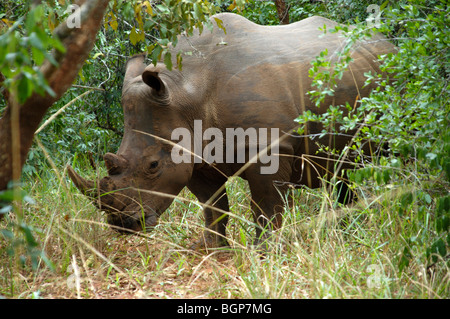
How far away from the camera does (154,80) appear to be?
4707 millimetres

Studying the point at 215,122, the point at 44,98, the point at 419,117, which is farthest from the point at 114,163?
the point at 419,117

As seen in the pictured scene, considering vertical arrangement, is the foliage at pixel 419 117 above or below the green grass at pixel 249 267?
above

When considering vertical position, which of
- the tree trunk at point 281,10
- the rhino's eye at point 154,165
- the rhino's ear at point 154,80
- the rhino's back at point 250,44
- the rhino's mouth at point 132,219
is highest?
the rhino's back at point 250,44

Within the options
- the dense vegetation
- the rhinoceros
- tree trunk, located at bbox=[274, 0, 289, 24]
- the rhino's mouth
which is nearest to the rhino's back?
the rhinoceros

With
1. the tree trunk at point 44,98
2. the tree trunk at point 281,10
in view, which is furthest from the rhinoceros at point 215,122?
the tree trunk at point 281,10

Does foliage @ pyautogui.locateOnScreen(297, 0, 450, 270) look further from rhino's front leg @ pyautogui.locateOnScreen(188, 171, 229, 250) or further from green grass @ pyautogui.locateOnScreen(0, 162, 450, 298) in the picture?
rhino's front leg @ pyautogui.locateOnScreen(188, 171, 229, 250)

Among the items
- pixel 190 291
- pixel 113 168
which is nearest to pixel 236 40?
pixel 113 168

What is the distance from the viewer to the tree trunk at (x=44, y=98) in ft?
11.3

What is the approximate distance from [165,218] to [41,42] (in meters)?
4.11

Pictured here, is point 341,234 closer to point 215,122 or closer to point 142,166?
point 215,122

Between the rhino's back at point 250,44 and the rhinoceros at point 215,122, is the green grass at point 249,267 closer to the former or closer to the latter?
the rhinoceros at point 215,122

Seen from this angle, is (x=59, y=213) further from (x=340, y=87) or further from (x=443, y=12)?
(x=443, y=12)

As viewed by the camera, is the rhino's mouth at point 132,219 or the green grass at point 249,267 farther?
the rhino's mouth at point 132,219

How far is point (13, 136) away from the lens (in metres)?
3.45
